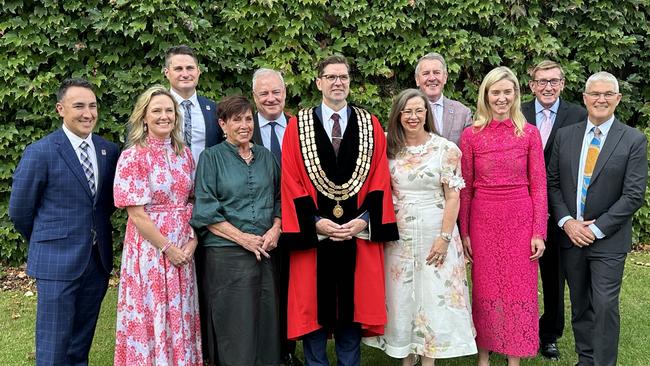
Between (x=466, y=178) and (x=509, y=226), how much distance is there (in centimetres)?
43

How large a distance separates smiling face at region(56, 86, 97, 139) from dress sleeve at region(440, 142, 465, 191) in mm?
2295

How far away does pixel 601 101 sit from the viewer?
3859 millimetres

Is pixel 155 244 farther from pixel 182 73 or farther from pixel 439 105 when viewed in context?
pixel 439 105

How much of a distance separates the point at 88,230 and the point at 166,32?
10.5 ft

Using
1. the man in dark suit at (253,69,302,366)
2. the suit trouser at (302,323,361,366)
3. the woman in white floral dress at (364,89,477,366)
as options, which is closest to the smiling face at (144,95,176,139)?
the man in dark suit at (253,69,302,366)

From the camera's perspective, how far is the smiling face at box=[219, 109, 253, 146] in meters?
3.66

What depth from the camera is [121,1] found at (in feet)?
19.9

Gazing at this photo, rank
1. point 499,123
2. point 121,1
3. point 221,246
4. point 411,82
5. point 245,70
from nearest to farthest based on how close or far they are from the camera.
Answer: point 221,246, point 499,123, point 121,1, point 245,70, point 411,82

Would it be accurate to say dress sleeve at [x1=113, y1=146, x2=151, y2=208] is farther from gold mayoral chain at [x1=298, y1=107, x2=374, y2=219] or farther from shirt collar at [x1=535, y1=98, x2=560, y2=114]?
shirt collar at [x1=535, y1=98, x2=560, y2=114]

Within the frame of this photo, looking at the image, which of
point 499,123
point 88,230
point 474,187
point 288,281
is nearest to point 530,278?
point 474,187

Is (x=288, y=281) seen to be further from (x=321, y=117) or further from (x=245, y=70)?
(x=245, y=70)

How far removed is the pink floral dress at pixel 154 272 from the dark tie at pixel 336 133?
38.1 inches

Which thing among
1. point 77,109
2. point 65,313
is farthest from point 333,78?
point 65,313

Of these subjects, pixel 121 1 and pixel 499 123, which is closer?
pixel 499 123
